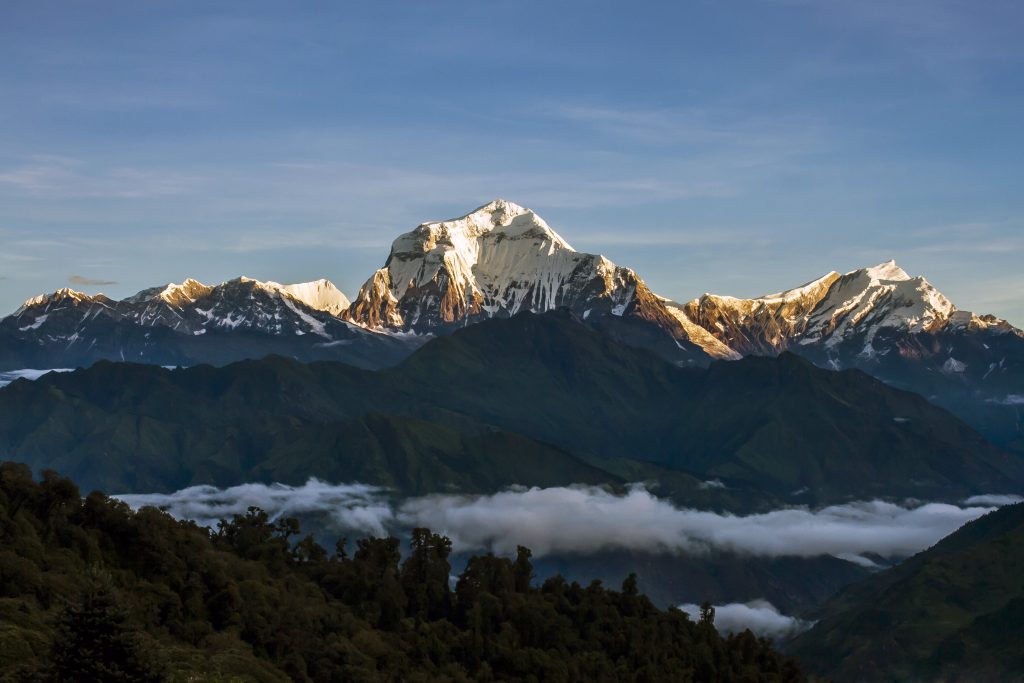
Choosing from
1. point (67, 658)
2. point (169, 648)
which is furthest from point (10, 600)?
point (67, 658)

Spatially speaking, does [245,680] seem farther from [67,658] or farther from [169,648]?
[67,658]

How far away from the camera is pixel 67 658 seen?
430 feet

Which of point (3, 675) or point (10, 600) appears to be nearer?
point (3, 675)

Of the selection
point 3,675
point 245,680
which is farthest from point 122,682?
point 245,680

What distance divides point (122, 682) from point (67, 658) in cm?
544

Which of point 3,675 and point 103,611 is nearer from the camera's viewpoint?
point 103,611

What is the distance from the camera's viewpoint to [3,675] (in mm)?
142750

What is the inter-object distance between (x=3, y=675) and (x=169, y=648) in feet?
154

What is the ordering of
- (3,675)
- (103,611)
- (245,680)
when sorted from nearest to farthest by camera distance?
(103,611) → (3,675) → (245,680)

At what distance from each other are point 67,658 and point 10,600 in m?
61.8

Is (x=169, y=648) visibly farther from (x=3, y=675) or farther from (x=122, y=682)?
(x=122, y=682)

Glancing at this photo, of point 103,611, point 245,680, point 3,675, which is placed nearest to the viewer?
point 103,611

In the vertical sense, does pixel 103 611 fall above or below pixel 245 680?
above

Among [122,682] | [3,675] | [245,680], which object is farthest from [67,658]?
[245,680]
